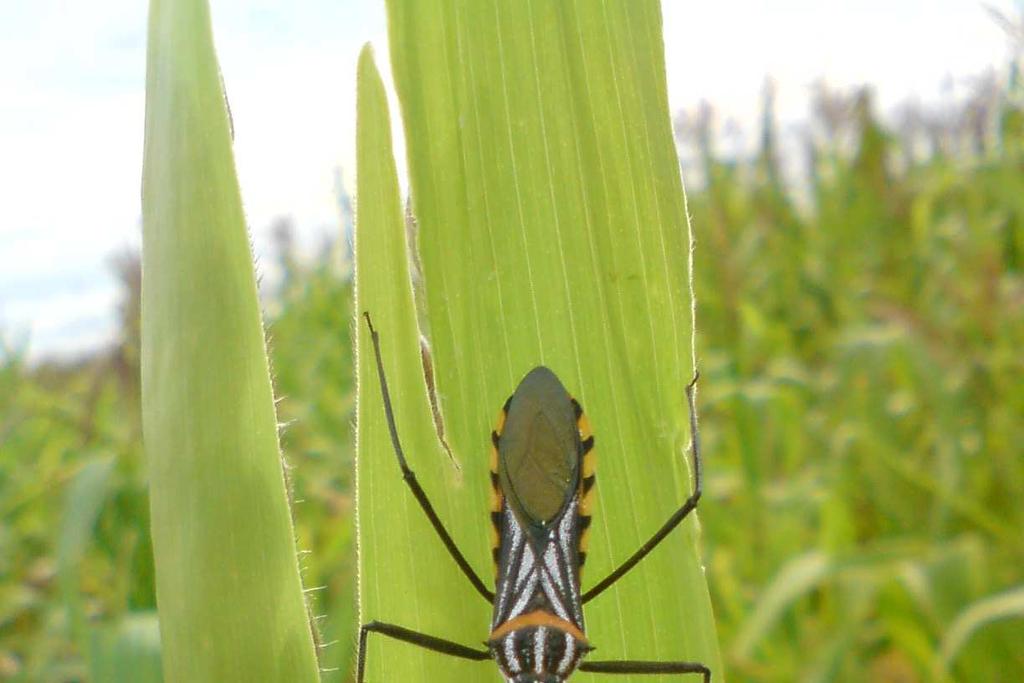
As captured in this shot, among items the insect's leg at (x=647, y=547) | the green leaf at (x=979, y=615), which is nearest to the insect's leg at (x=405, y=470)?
the insect's leg at (x=647, y=547)

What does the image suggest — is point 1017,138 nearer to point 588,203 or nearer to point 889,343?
point 889,343

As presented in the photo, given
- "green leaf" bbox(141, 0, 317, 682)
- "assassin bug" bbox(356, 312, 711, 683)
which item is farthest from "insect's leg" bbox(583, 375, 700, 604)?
"green leaf" bbox(141, 0, 317, 682)

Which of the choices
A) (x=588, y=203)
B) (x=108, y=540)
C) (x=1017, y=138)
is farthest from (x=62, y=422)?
(x=1017, y=138)

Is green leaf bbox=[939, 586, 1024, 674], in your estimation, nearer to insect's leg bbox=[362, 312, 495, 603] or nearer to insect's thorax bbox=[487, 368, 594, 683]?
insect's thorax bbox=[487, 368, 594, 683]

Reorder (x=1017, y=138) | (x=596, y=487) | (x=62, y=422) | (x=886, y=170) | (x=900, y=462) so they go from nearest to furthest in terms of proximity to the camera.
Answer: (x=596, y=487) < (x=900, y=462) < (x=1017, y=138) < (x=62, y=422) < (x=886, y=170)

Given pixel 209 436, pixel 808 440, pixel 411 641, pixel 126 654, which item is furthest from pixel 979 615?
pixel 209 436

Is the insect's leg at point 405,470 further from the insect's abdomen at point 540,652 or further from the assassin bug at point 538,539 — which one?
the insect's abdomen at point 540,652

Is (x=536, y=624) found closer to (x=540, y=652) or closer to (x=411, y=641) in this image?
(x=540, y=652)
